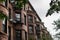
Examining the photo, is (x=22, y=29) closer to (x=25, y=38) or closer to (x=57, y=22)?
(x=25, y=38)

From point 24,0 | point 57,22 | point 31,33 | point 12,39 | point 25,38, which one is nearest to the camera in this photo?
point 24,0

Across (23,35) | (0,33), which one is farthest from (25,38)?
(0,33)

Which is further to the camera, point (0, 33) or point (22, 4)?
point (0, 33)

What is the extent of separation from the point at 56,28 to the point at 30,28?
14.7m

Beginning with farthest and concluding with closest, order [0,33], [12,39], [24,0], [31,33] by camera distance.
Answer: [31,33]
[12,39]
[0,33]
[24,0]

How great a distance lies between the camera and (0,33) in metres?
21.2

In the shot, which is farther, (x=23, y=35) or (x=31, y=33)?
(x=31, y=33)

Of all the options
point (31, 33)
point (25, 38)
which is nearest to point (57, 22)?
point (25, 38)

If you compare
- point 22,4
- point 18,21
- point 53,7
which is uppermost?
point 18,21

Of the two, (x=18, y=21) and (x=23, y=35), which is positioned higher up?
(x=18, y=21)

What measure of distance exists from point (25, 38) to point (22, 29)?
9.81 feet

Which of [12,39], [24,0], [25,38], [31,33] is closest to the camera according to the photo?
[24,0]

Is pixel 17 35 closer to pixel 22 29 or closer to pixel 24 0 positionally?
pixel 22 29

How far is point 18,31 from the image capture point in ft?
109
